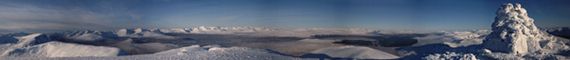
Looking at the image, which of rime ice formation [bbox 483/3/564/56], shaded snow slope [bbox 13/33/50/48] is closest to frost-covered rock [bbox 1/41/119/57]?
shaded snow slope [bbox 13/33/50/48]

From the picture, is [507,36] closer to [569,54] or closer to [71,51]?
[569,54]

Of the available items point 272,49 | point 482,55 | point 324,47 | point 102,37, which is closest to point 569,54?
point 482,55

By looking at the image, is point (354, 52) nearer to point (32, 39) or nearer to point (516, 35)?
point (516, 35)

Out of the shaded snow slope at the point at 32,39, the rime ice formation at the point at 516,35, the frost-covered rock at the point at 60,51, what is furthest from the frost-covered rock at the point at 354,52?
the shaded snow slope at the point at 32,39

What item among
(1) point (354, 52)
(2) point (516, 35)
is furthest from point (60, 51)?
(2) point (516, 35)

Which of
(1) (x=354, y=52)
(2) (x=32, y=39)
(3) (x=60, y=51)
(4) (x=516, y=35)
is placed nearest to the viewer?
(4) (x=516, y=35)

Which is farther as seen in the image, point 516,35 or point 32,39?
point 32,39

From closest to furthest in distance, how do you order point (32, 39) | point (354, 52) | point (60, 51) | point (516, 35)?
point (516, 35) → point (354, 52) → point (60, 51) → point (32, 39)
